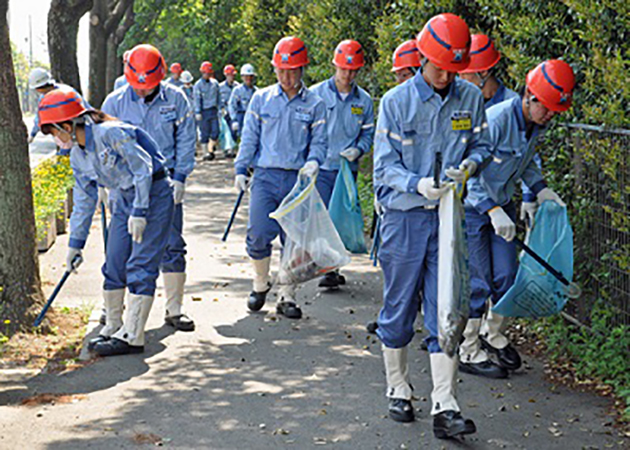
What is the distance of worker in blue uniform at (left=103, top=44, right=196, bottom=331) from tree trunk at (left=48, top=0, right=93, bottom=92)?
1168cm

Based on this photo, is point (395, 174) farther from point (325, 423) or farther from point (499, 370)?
point (499, 370)

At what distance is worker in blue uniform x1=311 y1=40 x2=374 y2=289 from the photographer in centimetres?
987

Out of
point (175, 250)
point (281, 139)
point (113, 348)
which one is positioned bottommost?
point (113, 348)

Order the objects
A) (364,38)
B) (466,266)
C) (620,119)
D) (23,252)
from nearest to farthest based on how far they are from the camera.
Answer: (466,266), (620,119), (23,252), (364,38)

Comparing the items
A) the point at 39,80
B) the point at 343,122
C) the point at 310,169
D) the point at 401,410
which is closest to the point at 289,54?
the point at 310,169

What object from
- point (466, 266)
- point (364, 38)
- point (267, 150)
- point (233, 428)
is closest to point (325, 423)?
point (233, 428)

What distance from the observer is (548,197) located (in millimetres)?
7176

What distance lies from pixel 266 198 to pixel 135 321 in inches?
69.6

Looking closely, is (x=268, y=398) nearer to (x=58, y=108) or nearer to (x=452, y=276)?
(x=452, y=276)

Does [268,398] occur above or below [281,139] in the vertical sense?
below

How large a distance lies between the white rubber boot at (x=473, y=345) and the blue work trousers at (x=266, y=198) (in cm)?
232

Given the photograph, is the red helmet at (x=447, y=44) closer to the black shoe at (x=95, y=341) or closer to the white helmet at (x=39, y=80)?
the black shoe at (x=95, y=341)

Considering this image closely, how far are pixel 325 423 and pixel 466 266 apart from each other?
1247 millimetres

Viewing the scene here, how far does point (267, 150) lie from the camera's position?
8969 mm
